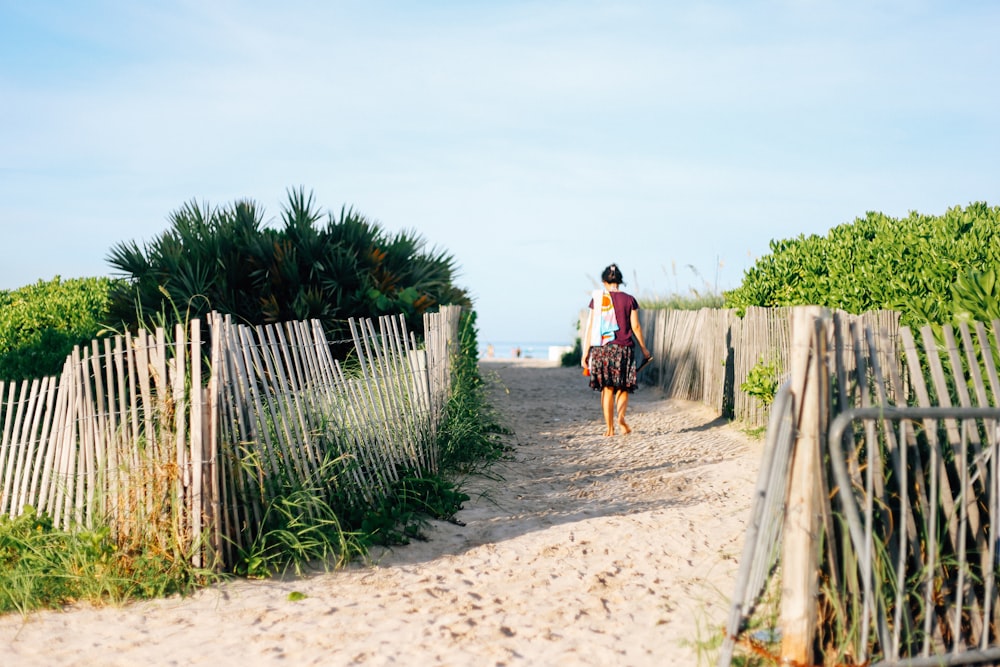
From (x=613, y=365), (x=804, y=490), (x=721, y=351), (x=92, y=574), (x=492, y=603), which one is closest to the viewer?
(x=804, y=490)

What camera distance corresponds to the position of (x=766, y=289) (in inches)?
439

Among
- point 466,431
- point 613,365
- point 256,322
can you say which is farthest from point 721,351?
point 256,322

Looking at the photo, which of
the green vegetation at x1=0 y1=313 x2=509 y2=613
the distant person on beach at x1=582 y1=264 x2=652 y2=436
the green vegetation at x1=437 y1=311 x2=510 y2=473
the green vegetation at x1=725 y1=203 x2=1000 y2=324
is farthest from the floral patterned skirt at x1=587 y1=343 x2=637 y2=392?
the green vegetation at x1=0 y1=313 x2=509 y2=613

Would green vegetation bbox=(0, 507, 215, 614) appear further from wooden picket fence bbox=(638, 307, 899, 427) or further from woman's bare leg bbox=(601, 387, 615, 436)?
woman's bare leg bbox=(601, 387, 615, 436)

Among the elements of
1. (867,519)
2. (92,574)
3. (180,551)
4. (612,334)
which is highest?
(612,334)

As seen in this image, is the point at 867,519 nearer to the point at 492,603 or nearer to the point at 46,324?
the point at 492,603

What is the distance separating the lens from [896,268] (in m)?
8.43

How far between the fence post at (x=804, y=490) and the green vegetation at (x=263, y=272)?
23.9 ft

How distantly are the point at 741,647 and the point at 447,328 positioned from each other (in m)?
5.50

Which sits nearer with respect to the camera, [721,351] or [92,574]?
[92,574]

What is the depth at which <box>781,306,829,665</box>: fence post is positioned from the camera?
147 inches

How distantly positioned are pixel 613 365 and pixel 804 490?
6.34 meters

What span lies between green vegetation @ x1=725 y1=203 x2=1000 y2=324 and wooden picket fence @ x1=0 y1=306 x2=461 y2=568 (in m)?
4.16

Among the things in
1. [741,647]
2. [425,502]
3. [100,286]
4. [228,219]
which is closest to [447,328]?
[425,502]
